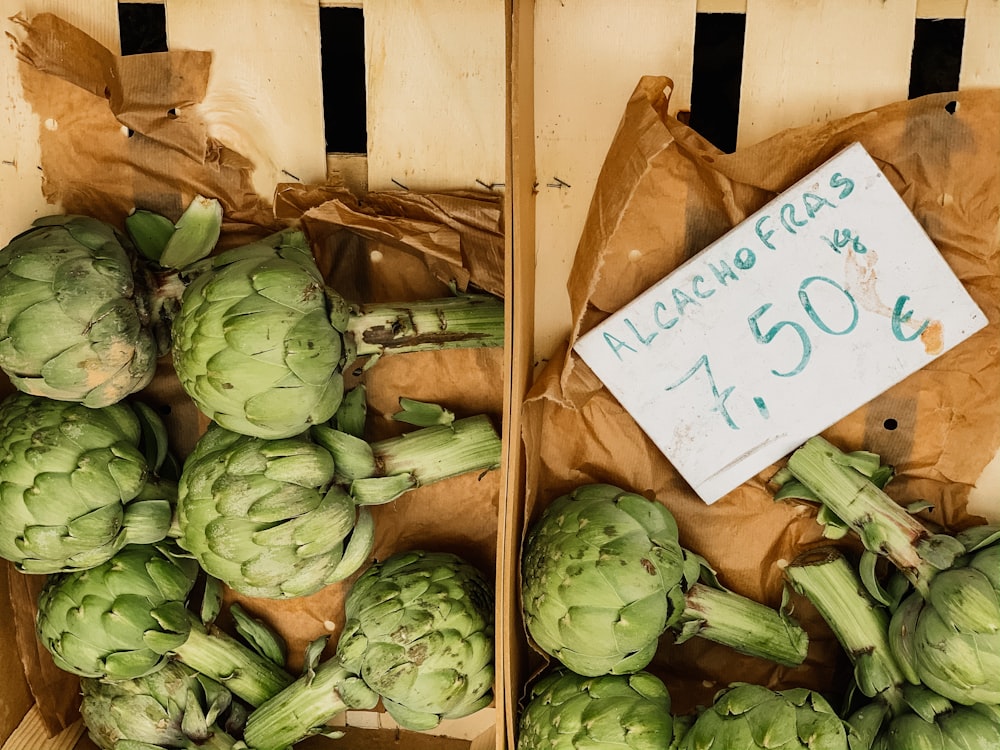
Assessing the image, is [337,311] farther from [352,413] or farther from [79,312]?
[79,312]

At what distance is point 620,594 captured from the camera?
0.90 meters

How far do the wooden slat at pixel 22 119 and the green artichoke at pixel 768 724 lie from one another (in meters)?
1.02

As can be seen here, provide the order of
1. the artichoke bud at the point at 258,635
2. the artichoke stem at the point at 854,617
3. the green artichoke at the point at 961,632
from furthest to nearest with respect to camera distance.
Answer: the artichoke bud at the point at 258,635 → the artichoke stem at the point at 854,617 → the green artichoke at the point at 961,632

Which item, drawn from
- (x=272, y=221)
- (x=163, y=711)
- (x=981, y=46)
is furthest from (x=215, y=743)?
(x=981, y=46)

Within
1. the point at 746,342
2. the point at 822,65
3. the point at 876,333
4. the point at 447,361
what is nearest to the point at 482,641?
the point at 447,361

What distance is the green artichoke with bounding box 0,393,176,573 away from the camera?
96 cm

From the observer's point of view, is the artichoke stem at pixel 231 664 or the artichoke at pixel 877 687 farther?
the artichoke stem at pixel 231 664

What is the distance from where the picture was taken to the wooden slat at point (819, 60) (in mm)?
945

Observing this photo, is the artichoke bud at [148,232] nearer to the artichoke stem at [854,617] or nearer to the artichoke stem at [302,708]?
the artichoke stem at [302,708]

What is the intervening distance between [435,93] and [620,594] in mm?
625

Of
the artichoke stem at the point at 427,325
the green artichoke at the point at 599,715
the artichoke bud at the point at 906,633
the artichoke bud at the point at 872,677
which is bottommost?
the green artichoke at the point at 599,715

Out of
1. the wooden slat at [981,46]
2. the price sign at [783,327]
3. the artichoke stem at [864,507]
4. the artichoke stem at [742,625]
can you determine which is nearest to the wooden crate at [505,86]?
the wooden slat at [981,46]

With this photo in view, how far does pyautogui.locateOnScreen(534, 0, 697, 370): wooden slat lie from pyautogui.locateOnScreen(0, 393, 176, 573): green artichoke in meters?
0.56

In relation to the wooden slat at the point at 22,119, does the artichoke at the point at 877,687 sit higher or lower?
lower
